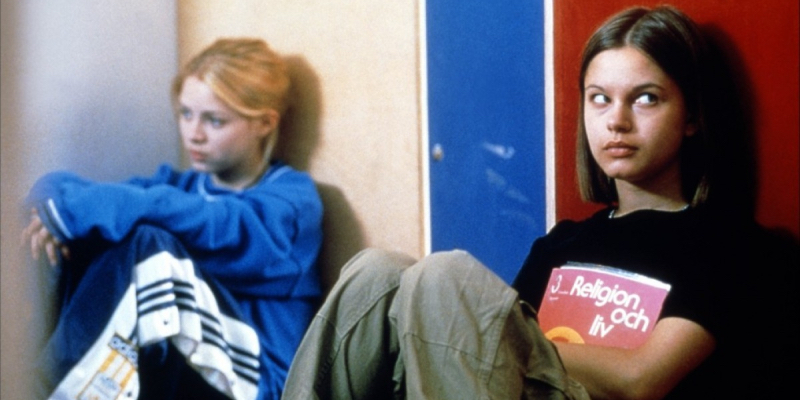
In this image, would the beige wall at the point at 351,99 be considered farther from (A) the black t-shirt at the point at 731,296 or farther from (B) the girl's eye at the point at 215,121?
(A) the black t-shirt at the point at 731,296

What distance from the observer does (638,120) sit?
0.76 metres

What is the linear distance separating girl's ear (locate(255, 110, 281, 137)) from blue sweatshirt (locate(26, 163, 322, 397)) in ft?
0.14

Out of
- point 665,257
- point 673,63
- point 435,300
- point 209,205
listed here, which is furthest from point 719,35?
point 209,205

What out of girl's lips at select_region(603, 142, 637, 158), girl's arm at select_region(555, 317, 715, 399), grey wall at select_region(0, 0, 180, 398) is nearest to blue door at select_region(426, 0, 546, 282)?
girl's lips at select_region(603, 142, 637, 158)

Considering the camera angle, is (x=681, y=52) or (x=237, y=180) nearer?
(x=681, y=52)

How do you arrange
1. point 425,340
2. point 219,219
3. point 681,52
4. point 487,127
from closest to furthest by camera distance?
point 425,340 < point 681,52 < point 487,127 < point 219,219

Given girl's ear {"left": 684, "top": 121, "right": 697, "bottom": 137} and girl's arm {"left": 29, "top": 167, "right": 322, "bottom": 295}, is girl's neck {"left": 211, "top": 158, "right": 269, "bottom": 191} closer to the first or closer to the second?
girl's arm {"left": 29, "top": 167, "right": 322, "bottom": 295}

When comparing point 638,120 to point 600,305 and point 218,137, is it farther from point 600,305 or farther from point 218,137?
point 218,137

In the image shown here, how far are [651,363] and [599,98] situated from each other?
0.76 ft

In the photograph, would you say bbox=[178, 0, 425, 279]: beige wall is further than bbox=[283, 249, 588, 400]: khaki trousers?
Yes

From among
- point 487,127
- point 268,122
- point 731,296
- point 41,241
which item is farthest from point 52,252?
point 731,296

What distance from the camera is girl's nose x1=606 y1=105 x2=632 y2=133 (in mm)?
757

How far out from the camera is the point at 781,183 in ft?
2.29

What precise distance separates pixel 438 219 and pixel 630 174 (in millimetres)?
298
